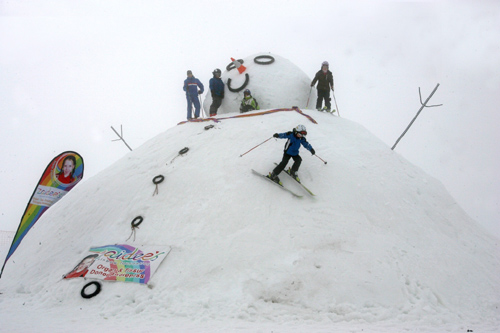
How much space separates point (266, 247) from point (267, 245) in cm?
5

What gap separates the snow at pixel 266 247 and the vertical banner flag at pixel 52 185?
1.24 ft

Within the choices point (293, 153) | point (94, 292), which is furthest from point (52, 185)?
point (293, 153)

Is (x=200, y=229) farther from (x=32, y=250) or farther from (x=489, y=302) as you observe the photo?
(x=489, y=302)

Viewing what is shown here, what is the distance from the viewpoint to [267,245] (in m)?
6.05

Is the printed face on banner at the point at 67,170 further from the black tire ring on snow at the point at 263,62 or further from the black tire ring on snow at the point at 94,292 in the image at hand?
the black tire ring on snow at the point at 263,62

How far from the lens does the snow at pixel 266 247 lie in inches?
200

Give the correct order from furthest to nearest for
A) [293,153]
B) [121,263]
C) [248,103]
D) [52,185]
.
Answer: [248,103], [52,185], [293,153], [121,263]

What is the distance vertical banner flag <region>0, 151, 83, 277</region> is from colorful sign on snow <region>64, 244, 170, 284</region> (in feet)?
10.2

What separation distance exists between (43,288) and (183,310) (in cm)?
359

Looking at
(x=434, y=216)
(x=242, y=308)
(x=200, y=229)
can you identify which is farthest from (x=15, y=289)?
(x=434, y=216)

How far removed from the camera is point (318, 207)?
22.3 ft

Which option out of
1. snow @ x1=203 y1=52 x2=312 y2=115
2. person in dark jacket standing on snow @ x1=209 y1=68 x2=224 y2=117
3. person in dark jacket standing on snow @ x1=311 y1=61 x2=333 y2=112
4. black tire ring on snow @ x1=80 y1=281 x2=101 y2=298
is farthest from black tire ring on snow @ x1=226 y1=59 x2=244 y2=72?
black tire ring on snow @ x1=80 y1=281 x2=101 y2=298

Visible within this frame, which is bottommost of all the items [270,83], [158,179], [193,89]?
[158,179]

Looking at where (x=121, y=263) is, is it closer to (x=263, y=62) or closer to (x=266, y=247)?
(x=266, y=247)
